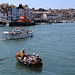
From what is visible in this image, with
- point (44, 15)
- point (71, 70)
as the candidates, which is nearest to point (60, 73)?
point (71, 70)

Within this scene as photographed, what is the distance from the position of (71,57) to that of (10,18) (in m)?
79.7

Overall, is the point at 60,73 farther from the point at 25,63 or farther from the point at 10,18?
the point at 10,18

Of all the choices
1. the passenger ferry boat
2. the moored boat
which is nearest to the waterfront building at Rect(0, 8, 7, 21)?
the passenger ferry boat

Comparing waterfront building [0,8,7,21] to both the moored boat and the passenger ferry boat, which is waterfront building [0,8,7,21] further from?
the moored boat

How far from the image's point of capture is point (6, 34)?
1468 inches

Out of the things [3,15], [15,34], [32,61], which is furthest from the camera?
[3,15]

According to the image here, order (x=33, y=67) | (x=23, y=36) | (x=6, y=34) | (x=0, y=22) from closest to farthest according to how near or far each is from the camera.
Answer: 1. (x=33, y=67)
2. (x=6, y=34)
3. (x=23, y=36)
4. (x=0, y=22)

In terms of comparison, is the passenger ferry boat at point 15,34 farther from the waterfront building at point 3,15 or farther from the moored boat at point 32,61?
the waterfront building at point 3,15

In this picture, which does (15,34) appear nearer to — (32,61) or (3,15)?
(32,61)

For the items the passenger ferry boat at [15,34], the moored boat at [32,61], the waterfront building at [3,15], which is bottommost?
the moored boat at [32,61]

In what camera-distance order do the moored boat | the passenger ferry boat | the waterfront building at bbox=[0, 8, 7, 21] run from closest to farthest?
the moored boat, the passenger ferry boat, the waterfront building at bbox=[0, 8, 7, 21]

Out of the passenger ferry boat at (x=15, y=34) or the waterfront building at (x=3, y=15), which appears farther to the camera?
the waterfront building at (x=3, y=15)

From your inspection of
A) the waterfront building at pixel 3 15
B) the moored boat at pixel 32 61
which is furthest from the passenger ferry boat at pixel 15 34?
the waterfront building at pixel 3 15

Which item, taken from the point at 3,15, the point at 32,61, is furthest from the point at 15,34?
the point at 3,15
